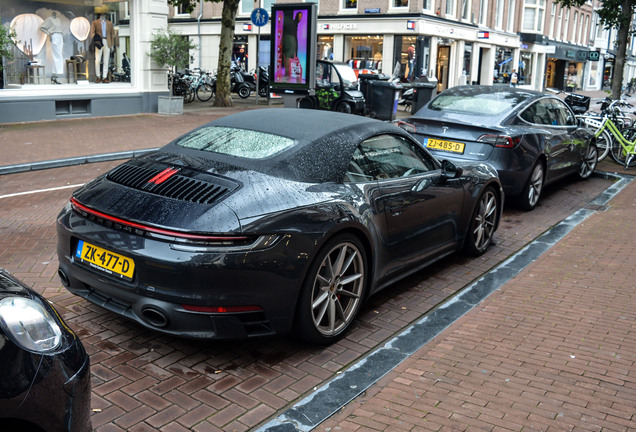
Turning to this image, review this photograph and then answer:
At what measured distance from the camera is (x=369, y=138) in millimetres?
4641

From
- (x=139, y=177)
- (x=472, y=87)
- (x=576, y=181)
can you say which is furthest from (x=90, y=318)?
(x=576, y=181)

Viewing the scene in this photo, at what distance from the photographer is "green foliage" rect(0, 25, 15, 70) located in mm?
14227

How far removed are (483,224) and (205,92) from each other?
67.7ft

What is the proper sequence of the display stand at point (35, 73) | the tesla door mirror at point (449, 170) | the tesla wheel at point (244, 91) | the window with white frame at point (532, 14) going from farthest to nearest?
the window with white frame at point (532, 14)
the tesla wheel at point (244, 91)
the display stand at point (35, 73)
the tesla door mirror at point (449, 170)

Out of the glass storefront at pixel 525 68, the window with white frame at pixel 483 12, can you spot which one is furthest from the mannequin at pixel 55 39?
the glass storefront at pixel 525 68

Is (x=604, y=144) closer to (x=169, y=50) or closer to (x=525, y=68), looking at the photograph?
(x=169, y=50)

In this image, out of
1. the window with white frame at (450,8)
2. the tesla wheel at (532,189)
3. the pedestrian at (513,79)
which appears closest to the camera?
the tesla wheel at (532,189)

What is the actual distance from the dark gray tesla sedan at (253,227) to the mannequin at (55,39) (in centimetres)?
1363

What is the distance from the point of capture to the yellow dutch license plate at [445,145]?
7.74 metres

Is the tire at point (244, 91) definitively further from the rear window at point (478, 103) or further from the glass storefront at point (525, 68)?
the glass storefront at point (525, 68)

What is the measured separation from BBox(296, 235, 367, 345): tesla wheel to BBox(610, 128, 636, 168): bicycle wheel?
9.62 meters

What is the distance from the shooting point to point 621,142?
1190cm

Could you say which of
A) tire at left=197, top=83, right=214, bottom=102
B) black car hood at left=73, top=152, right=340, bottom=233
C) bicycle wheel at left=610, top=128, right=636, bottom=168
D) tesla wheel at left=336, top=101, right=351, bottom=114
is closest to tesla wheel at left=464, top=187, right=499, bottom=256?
black car hood at left=73, top=152, right=340, bottom=233

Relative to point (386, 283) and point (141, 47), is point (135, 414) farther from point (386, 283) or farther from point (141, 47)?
point (141, 47)
